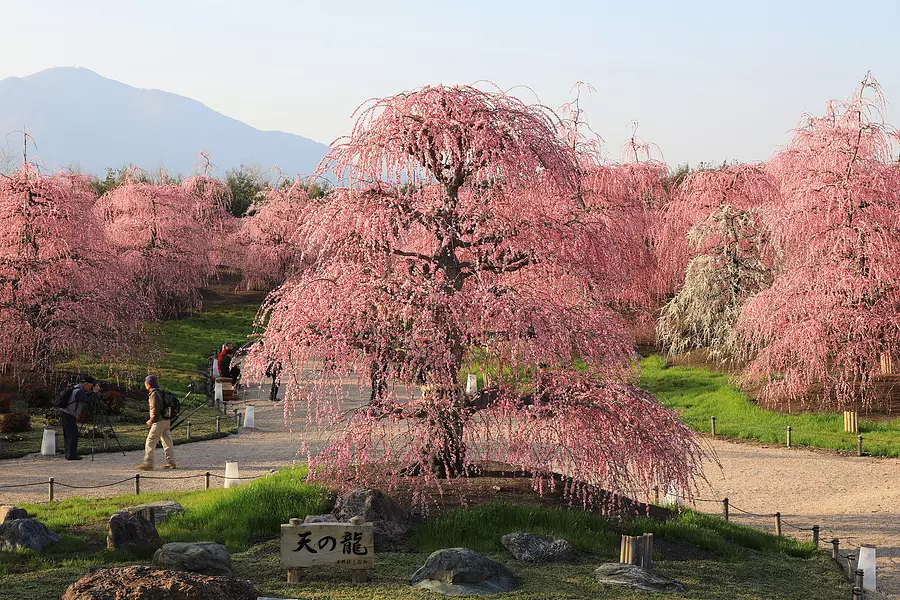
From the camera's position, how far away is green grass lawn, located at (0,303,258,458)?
21.0 metres

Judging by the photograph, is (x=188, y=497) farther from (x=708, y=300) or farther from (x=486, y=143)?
(x=708, y=300)

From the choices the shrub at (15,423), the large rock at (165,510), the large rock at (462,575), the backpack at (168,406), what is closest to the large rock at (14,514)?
the large rock at (165,510)

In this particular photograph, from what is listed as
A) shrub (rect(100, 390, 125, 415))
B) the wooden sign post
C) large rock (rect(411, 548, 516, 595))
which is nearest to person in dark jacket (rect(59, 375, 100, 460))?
shrub (rect(100, 390, 125, 415))

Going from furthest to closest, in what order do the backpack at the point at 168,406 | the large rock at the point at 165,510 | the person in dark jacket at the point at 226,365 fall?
the person in dark jacket at the point at 226,365, the backpack at the point at 168,406, the large rock at the point at 165,510

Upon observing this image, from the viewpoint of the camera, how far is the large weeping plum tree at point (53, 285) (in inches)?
968

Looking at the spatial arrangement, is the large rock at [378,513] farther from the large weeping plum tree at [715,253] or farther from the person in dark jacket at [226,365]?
the large weeping plum tree at [715,253]

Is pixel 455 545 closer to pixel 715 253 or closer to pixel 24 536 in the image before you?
pixel 24 536

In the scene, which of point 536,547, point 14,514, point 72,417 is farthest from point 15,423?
point 536,547

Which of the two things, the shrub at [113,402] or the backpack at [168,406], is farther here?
the shrub at [113,402]

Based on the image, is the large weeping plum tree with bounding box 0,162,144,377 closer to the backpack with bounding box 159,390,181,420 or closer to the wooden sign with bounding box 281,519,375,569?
the backpack with bounding box 159,390,181,420

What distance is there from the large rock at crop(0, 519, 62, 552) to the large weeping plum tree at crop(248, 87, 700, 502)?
3.18 meters

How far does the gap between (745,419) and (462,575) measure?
1707 centimetres

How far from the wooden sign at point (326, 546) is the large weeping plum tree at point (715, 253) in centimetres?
2114

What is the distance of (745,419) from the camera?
2452 cm
